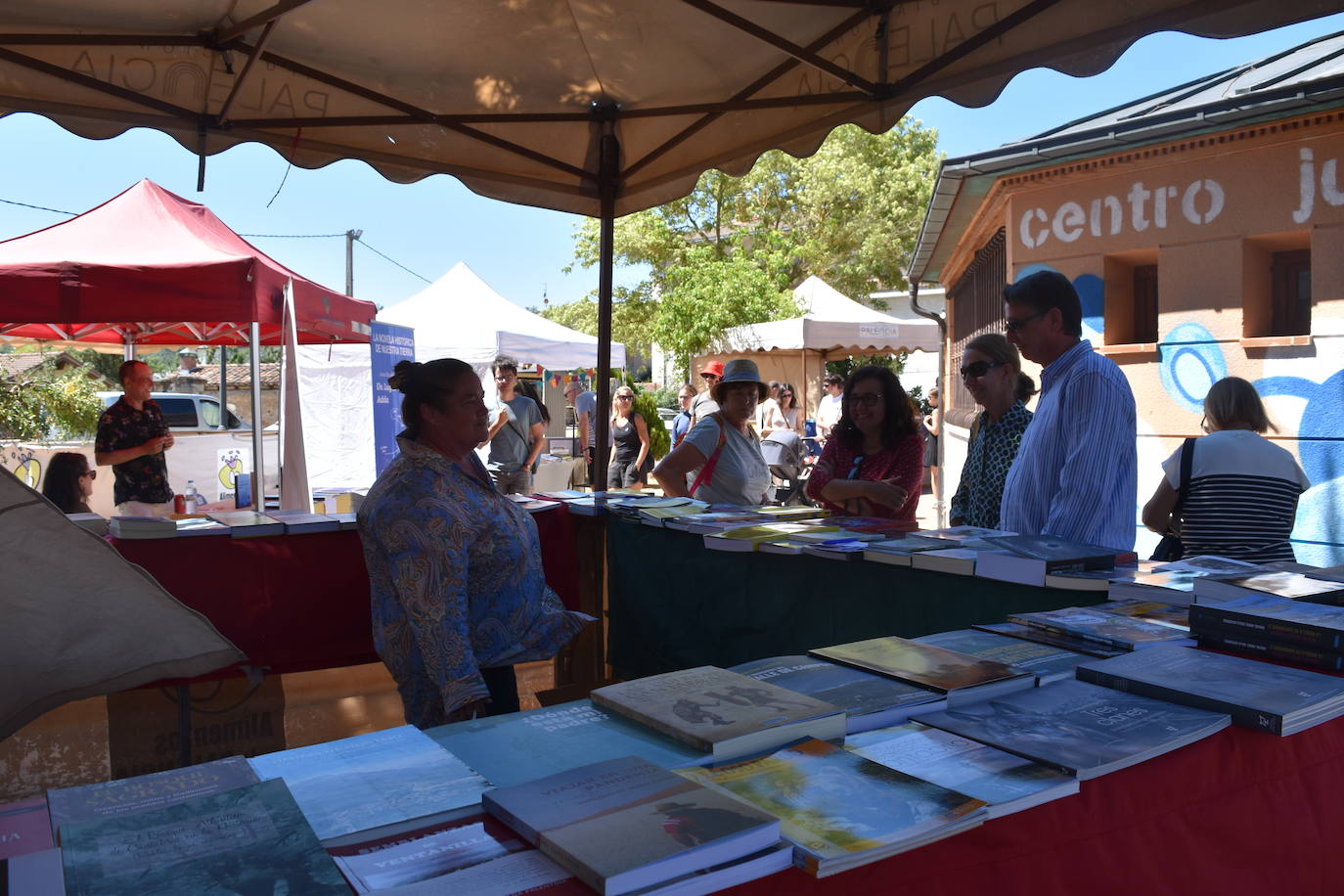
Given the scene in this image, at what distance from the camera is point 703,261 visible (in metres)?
28.3

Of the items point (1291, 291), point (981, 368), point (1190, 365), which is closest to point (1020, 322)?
point (981, 368)

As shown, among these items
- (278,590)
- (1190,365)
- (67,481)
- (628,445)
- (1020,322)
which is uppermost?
(1190,365)

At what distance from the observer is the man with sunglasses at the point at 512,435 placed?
802cm

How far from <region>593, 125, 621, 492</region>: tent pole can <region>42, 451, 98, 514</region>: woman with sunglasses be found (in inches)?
115

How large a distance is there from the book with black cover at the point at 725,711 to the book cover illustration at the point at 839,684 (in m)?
0.06

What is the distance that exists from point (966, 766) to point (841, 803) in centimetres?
24

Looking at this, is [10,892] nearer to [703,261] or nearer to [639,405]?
[639,405]

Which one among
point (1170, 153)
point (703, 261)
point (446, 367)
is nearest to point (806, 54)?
point (446, 367)

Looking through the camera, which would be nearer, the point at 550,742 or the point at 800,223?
the point at 550,742

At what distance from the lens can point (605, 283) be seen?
5.45 meters

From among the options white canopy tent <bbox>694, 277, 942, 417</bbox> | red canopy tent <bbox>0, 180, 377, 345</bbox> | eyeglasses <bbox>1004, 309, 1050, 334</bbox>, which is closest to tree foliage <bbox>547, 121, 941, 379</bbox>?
white canopy tent <bbox>694, 277, 942, 417</bbox>

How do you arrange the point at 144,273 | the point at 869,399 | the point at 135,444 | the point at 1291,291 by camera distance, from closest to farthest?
the point at 869,399 < the point at 144,273 < the point at 135,444 < the point at 1291,291

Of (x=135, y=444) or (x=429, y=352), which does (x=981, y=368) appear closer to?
(x=135, y=444)

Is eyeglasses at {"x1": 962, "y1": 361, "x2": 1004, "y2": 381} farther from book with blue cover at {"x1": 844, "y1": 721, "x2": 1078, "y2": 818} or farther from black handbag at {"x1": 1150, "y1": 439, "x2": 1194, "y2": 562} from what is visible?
book with blue cover at {"x1": 844, "y1": 721, "x2": 1078, "y2": 818}
